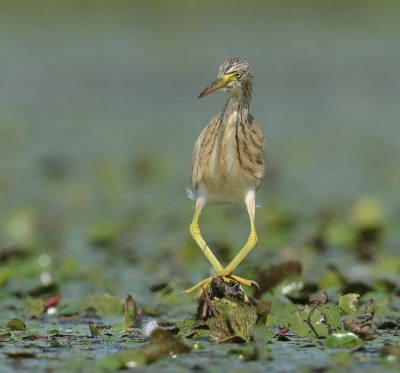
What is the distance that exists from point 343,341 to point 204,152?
1.69 meters

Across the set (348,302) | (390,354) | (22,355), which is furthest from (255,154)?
(22,355)

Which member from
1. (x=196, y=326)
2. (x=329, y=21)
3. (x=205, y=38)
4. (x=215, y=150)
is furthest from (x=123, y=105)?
(x=196, y=326)

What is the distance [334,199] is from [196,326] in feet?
16.7

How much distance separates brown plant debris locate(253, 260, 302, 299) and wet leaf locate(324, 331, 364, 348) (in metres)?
1.41

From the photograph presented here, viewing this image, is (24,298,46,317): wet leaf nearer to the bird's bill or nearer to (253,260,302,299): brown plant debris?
(253,260,302,299): brown plant debris

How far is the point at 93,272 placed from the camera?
236 inches

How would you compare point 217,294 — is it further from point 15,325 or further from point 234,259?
point 15,325

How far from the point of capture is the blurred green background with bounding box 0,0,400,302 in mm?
6910

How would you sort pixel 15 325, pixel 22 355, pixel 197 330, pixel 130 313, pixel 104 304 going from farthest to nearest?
pixel 104 304
pixel 130 313
pixel 15 325
pixel 197 330
pixel 22 355

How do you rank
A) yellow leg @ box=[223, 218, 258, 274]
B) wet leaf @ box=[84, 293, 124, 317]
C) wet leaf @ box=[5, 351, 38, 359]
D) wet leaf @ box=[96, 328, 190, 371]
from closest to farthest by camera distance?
1. wet leaf @ box=[96, 328, 190, 371]
2. wet leaf @ box=[5, 351, 38, 359]
3. yellow leg @ box=[223, 218, 258, 274]
4. wet leaf @ box=[84, 293, 124, 317]

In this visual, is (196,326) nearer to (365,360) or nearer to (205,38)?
(365,360)

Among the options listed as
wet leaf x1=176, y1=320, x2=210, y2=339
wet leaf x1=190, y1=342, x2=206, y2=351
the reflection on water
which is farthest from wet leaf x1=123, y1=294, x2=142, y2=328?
the reflection on water

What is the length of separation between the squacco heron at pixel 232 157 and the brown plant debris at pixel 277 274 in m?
0.38

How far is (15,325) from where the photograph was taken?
4.18 metres
